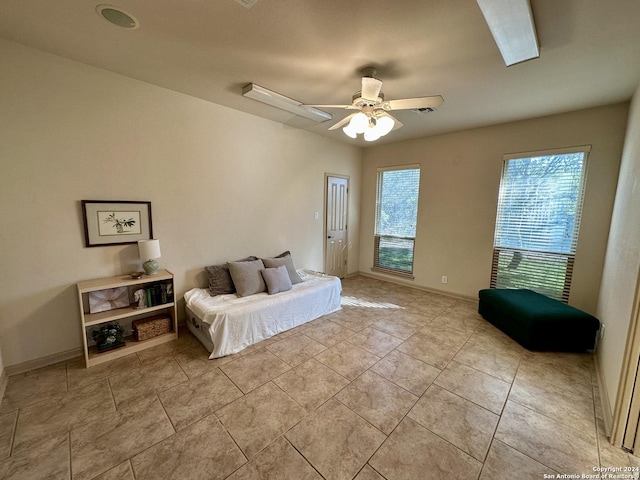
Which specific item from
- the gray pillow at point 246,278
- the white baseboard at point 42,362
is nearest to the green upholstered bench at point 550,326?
the gray pillow at point 246,278

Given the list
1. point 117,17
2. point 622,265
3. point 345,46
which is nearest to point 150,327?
point 117,17

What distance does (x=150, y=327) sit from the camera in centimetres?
270

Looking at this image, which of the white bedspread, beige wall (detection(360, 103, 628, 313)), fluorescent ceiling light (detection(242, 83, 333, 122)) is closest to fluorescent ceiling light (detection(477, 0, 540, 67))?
beige wall (detection(360, 103, 628, 313))

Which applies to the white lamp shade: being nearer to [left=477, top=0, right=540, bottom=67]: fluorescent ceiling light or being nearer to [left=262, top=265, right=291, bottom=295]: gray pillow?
[left=262, top=265, right=291, bottom=295]: gray pillow

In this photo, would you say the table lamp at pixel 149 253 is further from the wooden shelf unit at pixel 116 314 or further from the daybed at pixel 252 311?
the daybed at pixel 252 311

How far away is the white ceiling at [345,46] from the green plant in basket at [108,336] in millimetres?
2514

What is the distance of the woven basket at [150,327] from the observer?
265 cm

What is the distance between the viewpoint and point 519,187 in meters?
3.57

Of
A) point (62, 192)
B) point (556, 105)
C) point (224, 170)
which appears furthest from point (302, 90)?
point (556, 105)

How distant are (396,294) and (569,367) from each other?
2265 mm

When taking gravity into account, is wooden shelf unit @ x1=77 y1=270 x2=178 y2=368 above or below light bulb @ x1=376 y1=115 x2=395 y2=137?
below

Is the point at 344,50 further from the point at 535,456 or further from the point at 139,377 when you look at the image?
the point at 139,377

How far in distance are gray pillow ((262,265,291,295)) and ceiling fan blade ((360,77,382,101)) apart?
222 centimetres

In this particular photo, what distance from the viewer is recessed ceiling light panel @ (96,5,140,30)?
162 cm
